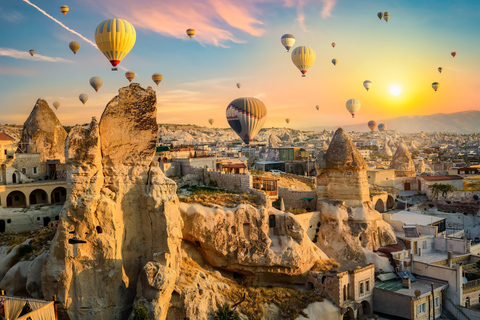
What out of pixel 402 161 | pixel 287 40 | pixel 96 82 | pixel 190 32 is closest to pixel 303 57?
pixel 287 40

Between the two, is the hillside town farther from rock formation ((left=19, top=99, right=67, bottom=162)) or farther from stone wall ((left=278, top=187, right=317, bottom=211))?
rock formation ((left=19, top=99, right=67, bottom=162))

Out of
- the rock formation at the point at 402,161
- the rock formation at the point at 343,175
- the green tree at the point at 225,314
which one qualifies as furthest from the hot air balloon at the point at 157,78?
the green tree at the point at 225,314

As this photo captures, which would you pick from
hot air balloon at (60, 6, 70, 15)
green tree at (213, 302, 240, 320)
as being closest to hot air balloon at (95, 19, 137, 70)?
hot air balloon at (60, 6, 70, 15)

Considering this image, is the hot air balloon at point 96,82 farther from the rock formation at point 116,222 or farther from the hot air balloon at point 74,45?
the rock formation at point 116,222

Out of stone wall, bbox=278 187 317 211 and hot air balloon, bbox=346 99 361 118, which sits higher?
hot air balloon, bbox=346 99 361 118

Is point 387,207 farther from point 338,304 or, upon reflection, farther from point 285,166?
point 338,304

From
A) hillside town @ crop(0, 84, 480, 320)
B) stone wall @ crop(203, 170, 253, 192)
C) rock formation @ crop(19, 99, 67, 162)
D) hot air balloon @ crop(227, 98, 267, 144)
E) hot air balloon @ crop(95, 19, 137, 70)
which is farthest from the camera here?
hot air balloon @ crop(227, 98, 267, 144)

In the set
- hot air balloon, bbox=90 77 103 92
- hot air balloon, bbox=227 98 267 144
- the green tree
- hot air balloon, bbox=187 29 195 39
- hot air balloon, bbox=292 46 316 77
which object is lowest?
the green tree
